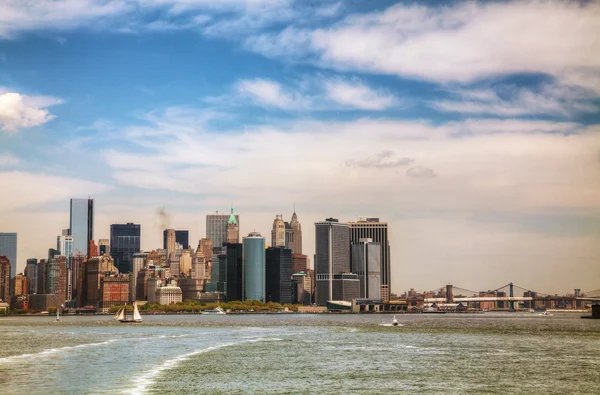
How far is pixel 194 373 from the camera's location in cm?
7556

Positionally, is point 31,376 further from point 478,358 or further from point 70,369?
point 478,358

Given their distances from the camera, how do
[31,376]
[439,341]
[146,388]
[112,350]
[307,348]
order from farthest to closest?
1. [439,341]
2. [307,348]
3. [112,350]
4. [31,376]
5. [146,388]

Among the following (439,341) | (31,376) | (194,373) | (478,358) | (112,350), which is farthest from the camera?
(439,341)

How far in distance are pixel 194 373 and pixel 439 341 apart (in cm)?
6139

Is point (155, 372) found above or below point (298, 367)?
above

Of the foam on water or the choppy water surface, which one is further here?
the choppy water surface

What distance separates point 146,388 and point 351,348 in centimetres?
5087

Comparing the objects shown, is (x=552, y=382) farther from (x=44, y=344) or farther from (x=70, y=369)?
(x=44, y=344)

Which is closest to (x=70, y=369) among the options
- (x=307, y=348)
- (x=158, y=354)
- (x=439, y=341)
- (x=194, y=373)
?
(x=194, y=373)

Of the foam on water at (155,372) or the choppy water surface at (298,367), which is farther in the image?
the choppy water surface at (298,367)

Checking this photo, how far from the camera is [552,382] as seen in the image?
7088 cm

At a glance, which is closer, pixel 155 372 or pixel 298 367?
pixel 155 372

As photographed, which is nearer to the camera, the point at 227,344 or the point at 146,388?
the point at 146,388

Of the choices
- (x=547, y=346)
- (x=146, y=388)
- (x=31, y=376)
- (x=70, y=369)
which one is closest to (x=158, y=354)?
(x=70, y=369)
